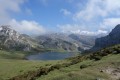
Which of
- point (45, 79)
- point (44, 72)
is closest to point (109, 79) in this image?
point (45, 79)

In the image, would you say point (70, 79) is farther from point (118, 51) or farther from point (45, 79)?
point (118, 51)

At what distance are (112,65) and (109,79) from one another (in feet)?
16.7

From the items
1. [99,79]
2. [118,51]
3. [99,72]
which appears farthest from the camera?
Answer: [118,51]

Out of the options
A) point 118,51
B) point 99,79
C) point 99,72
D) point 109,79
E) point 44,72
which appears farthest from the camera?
point 118,51

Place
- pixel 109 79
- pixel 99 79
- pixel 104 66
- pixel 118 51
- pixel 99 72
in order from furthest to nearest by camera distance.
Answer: pixel 118 51 → pixel 104 66 → pixel 99 72 → pixel 109 79 → pixel 99 79

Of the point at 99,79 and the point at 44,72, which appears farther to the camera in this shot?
the point at 44,72

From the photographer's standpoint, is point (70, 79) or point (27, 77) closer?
point (70, 79)

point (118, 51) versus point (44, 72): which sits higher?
point (118, 51)

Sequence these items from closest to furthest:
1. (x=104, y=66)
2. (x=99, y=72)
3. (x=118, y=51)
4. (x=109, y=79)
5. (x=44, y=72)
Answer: (x=109, y=79) < (x=99, y=72) < (x=104, y=66) < (x=44, y=72) < (x=118, y=51)

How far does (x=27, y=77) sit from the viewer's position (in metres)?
37.3

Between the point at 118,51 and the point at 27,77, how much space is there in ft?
49.8

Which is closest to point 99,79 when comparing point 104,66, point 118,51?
point 104,66

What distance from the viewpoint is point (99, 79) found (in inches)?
1046

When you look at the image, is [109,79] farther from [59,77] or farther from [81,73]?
[59,77]
